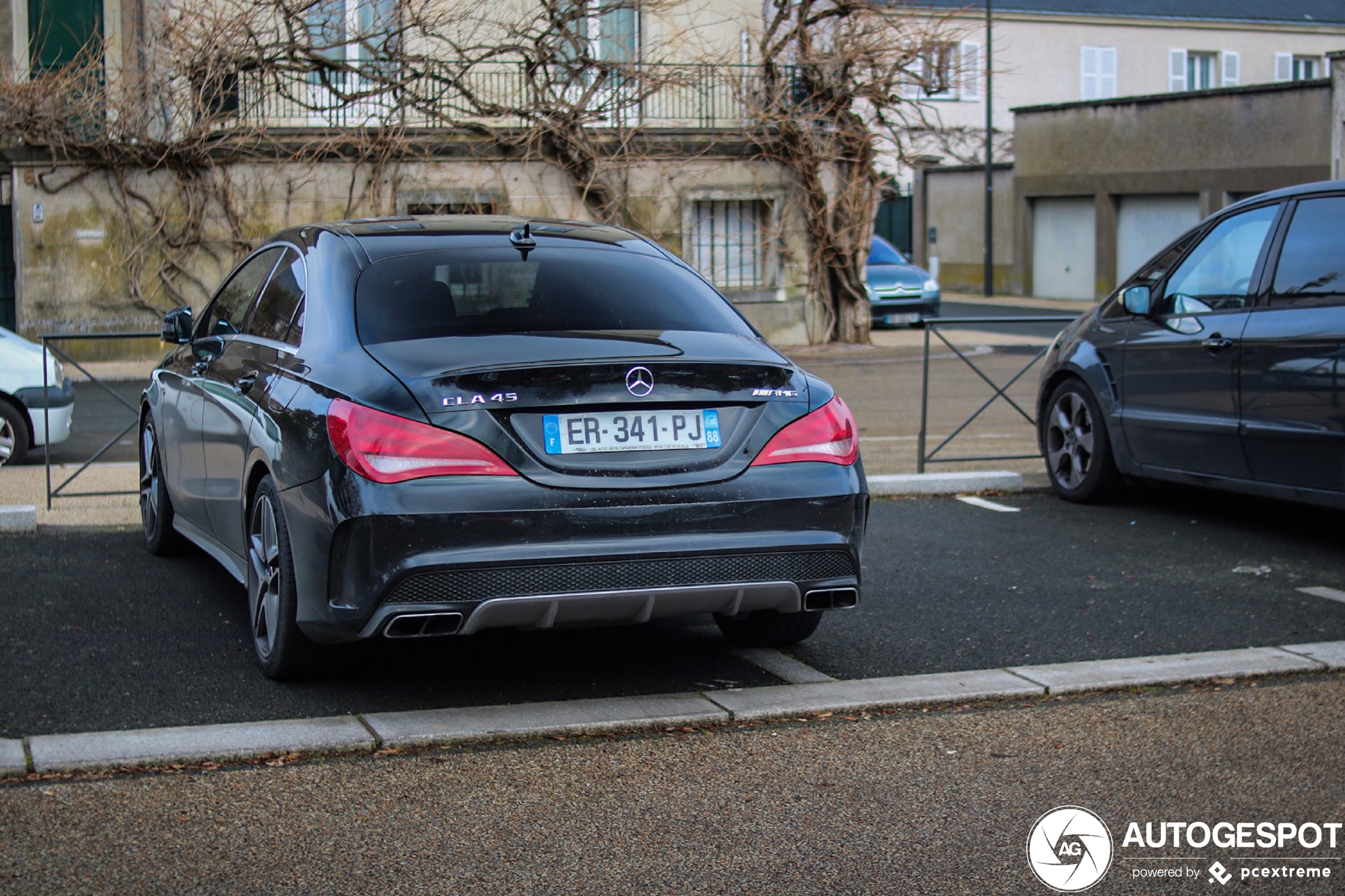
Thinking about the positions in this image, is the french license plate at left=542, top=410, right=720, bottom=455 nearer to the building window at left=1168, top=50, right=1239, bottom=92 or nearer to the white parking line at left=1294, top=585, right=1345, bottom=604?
the white parking line at left=1294, top=585, right=1345, bottom=604

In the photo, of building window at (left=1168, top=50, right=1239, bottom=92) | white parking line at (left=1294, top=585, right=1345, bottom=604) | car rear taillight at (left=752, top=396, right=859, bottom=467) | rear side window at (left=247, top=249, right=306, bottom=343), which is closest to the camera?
car rear taillight at (left=752, top=396, right=859, bottom=467)

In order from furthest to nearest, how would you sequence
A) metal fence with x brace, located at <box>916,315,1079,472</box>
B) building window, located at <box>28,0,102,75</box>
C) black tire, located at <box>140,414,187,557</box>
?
building window, located at <box>28,0,102,75</box>, metal fence with x brace, located at <box>916,315,1079,472</box>, black tire, located at <box>140,414,187,557</box>

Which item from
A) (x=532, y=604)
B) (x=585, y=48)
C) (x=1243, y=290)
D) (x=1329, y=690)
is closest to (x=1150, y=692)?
(x=1329, y=690)

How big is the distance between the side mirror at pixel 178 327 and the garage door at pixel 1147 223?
29859 millimetres

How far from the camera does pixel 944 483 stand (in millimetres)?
9641

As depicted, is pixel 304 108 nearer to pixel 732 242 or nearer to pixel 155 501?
pixel 732 242

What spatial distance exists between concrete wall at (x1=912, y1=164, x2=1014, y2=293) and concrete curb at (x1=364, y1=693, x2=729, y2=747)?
119 ft

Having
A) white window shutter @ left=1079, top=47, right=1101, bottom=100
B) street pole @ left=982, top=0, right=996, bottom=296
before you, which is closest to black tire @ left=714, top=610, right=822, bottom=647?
street pole @ left=982, top=0, right=996, bottom=296

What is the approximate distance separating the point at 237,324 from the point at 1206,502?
5.88 m

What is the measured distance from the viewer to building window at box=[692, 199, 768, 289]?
23844 millimetres

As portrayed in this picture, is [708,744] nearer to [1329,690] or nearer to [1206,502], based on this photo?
[1329,690]

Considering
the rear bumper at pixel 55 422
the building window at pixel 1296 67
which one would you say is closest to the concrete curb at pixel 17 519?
the rear bumper at pixel 55 422

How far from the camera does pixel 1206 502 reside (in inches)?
367

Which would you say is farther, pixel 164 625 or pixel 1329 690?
pixel 164 625
